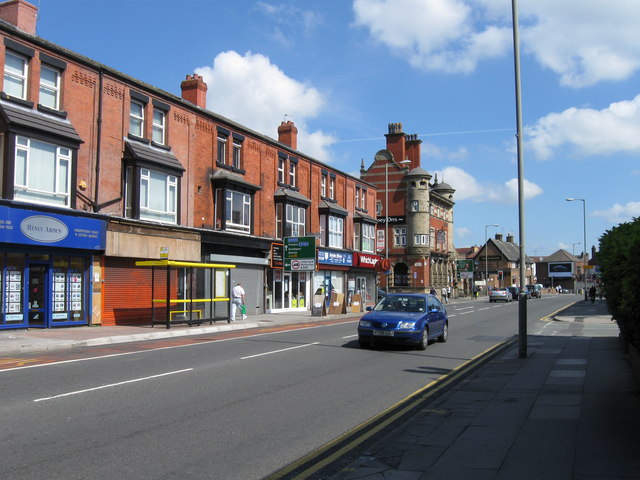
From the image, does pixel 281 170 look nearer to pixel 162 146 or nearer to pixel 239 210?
pixel 239 210

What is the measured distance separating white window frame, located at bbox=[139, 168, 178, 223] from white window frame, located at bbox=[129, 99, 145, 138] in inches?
67.6

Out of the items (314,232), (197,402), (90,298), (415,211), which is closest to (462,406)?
(197,402)

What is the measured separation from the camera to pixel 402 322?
1480 cm

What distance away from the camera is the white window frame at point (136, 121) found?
79.3 ft

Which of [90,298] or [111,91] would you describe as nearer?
[90,298]

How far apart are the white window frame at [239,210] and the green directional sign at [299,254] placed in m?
2.56

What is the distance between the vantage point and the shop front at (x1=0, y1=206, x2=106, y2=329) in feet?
61.0

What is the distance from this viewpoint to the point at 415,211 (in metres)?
63.5

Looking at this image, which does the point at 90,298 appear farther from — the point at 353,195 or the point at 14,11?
the point at 353,195

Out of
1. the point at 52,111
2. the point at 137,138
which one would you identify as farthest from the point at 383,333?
the point at 137,138

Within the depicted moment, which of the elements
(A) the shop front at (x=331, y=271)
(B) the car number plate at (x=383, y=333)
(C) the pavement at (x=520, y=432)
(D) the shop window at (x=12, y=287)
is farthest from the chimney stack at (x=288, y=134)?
(C) the pavement at (x=520, y=432)

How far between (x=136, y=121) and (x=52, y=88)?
13.7 ft

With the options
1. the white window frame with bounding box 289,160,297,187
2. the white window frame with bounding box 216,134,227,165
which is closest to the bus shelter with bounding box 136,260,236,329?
the white window frame with bounding box 216,134,227,165

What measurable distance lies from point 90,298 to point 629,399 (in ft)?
59.9
